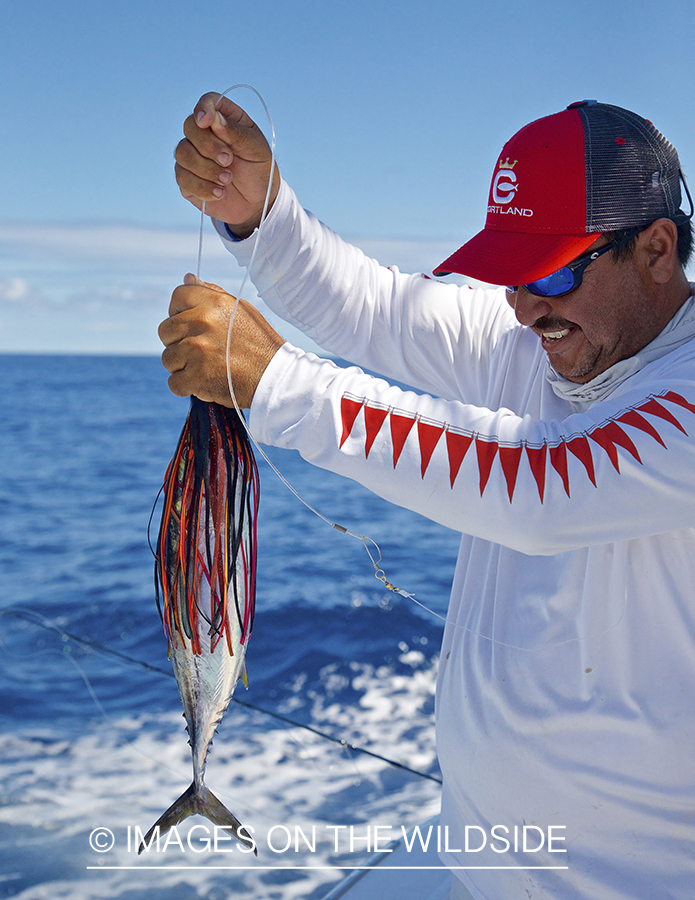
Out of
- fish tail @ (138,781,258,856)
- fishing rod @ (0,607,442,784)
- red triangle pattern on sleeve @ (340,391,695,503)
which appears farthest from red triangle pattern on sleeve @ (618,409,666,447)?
fishing rod @ (0,607,442,784)

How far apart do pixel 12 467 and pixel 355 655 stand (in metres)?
14.8

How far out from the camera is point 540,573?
1.67 m

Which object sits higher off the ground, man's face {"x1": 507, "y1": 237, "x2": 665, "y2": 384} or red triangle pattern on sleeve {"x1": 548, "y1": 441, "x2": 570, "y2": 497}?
man's face {"x1": 507, "y1": 237, "x2": 665, "y2": 384}

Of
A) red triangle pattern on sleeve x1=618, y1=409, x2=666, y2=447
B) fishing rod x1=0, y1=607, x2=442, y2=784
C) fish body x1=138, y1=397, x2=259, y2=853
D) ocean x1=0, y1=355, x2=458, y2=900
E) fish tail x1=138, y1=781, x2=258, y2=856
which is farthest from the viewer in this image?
fishing rod x1=0, y1=607, x2=442, y2=784

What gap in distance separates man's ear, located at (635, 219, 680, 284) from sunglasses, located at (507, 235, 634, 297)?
4cm

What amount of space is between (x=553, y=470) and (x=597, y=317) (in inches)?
19.8

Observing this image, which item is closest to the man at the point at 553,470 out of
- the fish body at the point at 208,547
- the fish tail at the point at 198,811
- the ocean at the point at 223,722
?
the fish body at the point at 208,547

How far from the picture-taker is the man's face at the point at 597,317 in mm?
1599

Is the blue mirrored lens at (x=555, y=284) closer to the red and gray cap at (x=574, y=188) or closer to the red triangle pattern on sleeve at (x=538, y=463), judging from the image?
the red and gray cap at (x=574, y=188)

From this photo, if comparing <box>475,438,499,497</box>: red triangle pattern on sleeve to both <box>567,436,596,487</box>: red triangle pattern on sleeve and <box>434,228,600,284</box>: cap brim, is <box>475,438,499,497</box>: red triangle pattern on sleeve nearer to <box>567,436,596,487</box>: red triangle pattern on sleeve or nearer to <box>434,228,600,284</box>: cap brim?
<box>567,436,596,487</box>: red triangle pattern on sleeve

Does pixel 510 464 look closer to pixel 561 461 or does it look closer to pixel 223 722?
pixel 561 461

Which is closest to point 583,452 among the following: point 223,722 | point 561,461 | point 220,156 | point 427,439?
point 561,461

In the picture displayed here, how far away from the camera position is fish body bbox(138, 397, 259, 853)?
147 centimetres

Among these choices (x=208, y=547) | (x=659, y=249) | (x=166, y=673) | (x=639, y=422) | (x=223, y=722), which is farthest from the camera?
(x=166, y=673)
